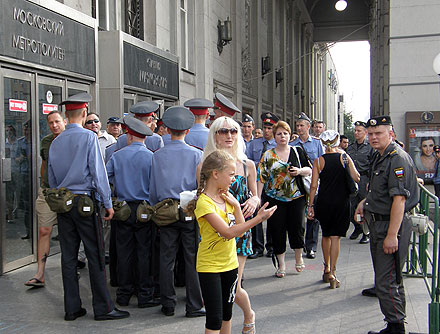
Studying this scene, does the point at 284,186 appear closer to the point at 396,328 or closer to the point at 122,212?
the point at 122,212

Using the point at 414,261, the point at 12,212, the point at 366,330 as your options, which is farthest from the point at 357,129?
the point at 12,212

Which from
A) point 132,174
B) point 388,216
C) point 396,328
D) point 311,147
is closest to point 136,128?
point 132,174

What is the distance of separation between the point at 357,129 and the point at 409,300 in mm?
4113

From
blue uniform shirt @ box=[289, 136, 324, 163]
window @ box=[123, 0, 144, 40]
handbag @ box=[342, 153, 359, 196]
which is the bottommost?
handbag @ box=[342, 153, 359, 196]

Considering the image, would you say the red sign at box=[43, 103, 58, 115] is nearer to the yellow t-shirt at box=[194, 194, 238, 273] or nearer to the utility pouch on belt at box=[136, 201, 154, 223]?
the utility pouch on belt at box=[136, 201, 154, 223]

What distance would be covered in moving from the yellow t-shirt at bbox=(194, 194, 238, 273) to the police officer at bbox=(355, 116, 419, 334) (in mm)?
1613

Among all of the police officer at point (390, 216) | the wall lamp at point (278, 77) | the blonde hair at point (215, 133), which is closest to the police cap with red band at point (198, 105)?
the blonde hair at point (215, 133)

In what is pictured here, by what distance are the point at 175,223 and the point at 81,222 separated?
3.05ft

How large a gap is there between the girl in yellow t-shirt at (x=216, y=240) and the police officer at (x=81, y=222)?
5.58 feet

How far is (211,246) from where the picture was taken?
150 inches

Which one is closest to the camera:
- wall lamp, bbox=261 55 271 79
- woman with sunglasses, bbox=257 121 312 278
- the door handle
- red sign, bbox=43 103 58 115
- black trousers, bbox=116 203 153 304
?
black trousers, bbox=116 203 153 304

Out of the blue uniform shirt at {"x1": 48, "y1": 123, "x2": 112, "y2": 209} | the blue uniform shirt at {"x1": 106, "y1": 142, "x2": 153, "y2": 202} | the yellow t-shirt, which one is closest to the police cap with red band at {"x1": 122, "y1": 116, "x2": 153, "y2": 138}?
the blue uniform shirt at {"x1": 106, "y1": 142, "x2": 153, "y2": 202}

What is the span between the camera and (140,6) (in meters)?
12.4

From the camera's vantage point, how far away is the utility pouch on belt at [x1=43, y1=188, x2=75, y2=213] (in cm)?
506
